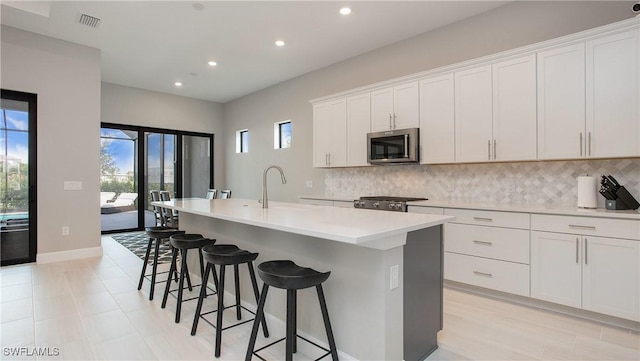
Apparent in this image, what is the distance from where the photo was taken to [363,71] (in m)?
4.89

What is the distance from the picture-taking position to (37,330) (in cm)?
240

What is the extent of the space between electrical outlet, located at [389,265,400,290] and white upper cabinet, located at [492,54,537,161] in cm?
216

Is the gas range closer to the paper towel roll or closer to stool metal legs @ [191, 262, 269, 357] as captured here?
the paper towel roll

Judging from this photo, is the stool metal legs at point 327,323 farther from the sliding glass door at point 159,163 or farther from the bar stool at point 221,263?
the sliding glass door at point 159,163

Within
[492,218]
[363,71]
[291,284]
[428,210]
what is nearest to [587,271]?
[492,218]

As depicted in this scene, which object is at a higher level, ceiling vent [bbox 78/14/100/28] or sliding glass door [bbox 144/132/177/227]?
ceiling vent [bbox 78/14/100/28]

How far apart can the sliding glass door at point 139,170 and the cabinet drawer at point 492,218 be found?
6.23m

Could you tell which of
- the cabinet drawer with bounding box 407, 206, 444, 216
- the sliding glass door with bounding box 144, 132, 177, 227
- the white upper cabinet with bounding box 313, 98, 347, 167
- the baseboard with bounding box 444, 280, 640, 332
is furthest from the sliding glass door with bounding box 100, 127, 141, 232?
the baseboard with bounding box 444, 280, 640, 332

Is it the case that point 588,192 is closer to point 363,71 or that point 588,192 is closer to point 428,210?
point 428,210

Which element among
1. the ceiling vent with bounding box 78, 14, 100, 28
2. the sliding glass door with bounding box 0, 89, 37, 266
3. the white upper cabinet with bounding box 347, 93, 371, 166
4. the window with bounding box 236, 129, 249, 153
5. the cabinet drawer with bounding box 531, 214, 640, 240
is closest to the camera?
the cabinet drawer with bounding box 531, 214, 640, 240

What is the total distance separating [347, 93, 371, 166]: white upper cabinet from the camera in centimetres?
442

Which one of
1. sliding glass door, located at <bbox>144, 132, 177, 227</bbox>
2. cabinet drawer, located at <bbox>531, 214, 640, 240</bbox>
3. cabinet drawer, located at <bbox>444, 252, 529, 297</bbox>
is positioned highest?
sliding glass door, located at <bbox>144, 132, 177, 227</bbox>

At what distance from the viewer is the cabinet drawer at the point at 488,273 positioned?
286 centimetres

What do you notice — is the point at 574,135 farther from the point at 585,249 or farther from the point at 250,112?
the point at 250,112
